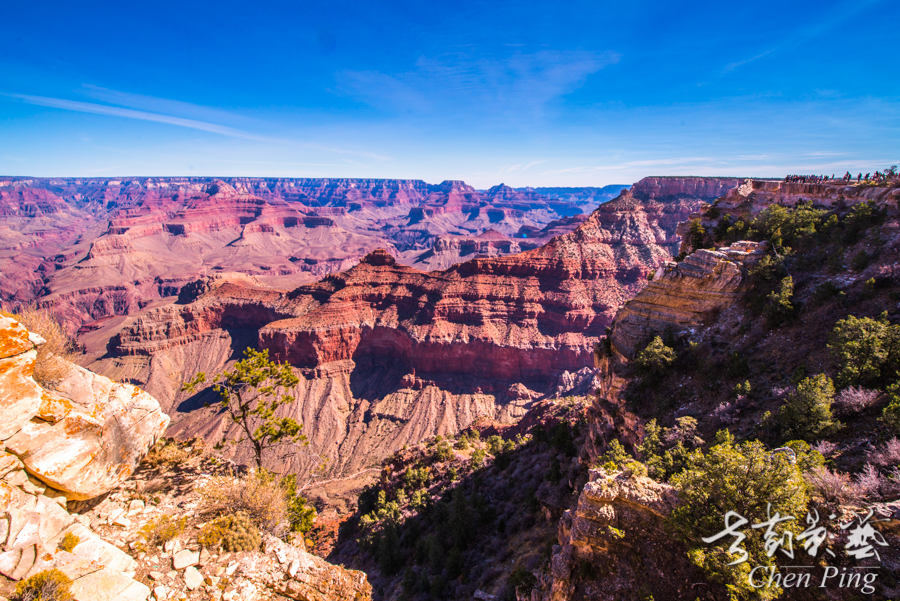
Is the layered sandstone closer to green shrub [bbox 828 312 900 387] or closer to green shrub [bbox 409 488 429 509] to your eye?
green shrub [bbox 828 312 900 387]

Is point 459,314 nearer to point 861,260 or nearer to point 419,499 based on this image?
point 419,499

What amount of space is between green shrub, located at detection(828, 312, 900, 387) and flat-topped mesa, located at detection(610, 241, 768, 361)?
28.1 feet

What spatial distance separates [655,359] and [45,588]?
1039 inches

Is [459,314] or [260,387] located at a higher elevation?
[260,387]

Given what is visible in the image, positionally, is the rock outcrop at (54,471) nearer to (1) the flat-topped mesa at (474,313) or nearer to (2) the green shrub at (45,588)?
(2) the green shrub at (45,588)

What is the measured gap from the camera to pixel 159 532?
1066cm

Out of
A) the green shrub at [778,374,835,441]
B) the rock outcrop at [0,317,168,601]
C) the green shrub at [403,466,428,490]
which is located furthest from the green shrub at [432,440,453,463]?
the green shrub at [778,374,835,441]

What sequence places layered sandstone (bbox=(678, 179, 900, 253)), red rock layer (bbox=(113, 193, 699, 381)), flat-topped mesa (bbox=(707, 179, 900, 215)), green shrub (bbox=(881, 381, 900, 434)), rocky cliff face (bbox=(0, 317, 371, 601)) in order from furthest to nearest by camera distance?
red rock layer (bbox=(113, 193, 699, 381)), flat-topped mesa (bbox=(707, 179, 900, 215)), layered sandstone (bbox=(678, 179, 900, 253)), green shrub (bbox=(881, 381, 900, 434)), rocky cliff face (bbox=(0, 317, 371, 601))

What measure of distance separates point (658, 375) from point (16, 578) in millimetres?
27221

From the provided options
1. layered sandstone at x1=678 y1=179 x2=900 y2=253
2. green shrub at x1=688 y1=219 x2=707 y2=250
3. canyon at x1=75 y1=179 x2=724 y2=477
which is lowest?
canyon at x1=75 y1=179 x2=724 y2=477

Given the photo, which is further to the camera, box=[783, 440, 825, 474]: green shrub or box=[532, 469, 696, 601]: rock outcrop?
box=[532, 469, 696, 601]: rock outcrop

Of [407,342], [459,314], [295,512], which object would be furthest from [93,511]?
[459,314]

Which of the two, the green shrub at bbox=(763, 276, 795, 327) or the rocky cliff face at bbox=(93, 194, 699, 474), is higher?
the green shrub at bbox=(763, 276, 795, 327)

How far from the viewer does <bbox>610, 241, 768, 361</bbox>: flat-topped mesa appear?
2323 cm
